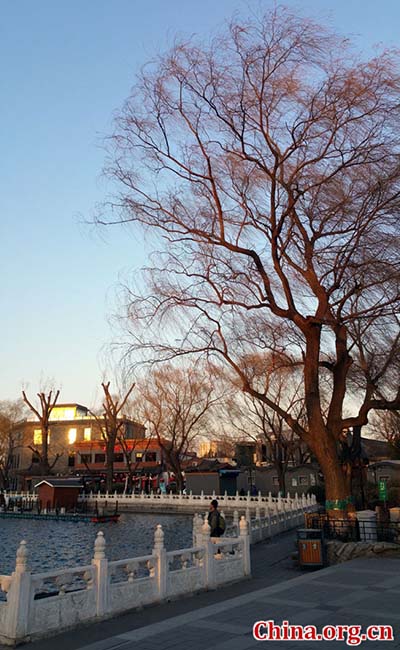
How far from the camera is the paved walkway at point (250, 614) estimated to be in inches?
292

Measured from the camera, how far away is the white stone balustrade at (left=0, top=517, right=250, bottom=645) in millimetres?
7719

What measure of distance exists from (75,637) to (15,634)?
0.88m

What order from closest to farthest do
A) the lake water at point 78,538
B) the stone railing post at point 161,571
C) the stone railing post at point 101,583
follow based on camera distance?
the stone railing post at point 101,583 < the stone railing post at point 161,571 < the lake water at point 78,538

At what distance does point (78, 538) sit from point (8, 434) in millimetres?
46584

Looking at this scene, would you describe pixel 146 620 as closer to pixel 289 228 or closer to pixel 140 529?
pixel 289 228

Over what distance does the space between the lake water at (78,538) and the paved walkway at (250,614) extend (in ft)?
32.0

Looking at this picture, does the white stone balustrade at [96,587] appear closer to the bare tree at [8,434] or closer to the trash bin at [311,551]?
the trash bin at [311,551]

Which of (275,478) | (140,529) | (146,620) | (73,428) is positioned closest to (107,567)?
(146,620)

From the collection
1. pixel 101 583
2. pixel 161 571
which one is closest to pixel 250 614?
pixel 161 571

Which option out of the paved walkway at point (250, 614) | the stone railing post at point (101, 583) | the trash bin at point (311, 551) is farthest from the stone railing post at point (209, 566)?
the trash bin at point (311, 551)

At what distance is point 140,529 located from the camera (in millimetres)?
33406

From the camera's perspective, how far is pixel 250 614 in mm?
8883

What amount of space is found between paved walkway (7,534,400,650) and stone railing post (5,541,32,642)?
263 mm

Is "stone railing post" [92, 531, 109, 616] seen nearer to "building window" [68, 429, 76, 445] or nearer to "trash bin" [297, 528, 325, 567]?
"trash bin" [297, 528, 325, 567]
